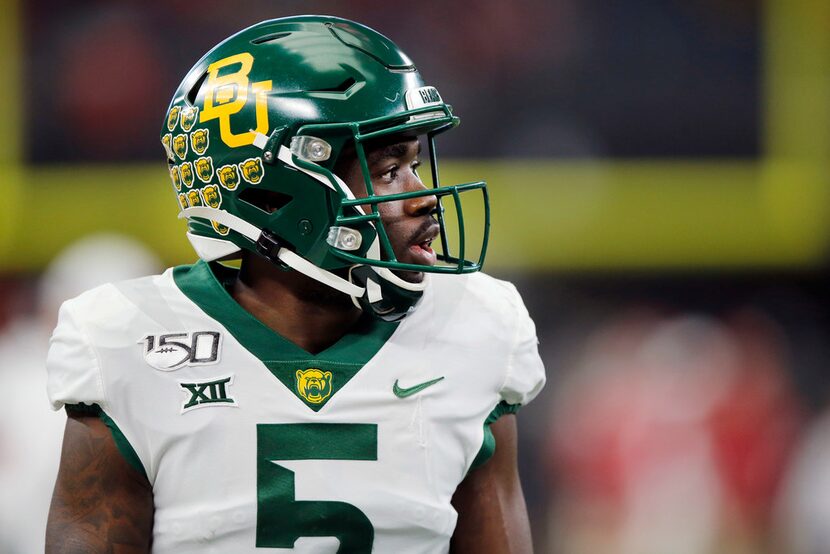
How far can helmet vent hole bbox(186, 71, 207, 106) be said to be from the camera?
5.02ft

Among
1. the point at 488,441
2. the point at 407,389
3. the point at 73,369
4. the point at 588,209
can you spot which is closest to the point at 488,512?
the point at 488,441

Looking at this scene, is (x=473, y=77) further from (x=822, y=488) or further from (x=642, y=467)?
(x=822, y=488)

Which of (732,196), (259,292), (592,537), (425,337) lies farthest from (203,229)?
(732,196)

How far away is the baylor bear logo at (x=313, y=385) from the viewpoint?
1438 millimetres

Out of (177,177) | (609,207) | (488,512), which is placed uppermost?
(177,177)

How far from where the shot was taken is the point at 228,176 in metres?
1.50

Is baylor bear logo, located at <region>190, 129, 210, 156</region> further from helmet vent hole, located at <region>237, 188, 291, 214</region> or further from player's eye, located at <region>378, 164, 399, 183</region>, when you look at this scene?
player's eye, located at <region>378, 164, 399, 183</region>

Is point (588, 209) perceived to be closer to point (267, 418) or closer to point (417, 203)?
point (417, 203)

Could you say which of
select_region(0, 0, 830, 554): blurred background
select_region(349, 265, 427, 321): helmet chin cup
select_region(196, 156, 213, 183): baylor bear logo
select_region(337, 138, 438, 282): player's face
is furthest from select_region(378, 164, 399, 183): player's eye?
select_region(0, 0, 830, 554): blurred background

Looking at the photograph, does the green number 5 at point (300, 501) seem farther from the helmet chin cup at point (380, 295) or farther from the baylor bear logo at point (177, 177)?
the baylor bear logo at point (177, 177)

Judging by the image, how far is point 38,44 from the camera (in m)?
3.72

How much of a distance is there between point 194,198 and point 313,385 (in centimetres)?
30

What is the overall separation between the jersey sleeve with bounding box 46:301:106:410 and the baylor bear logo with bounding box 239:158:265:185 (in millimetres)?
271

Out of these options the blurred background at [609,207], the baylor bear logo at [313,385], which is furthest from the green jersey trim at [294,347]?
the blurred background at [609,207]
